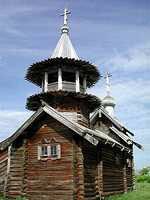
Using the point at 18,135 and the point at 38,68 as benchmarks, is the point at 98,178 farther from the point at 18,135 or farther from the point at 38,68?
the point at 38,68

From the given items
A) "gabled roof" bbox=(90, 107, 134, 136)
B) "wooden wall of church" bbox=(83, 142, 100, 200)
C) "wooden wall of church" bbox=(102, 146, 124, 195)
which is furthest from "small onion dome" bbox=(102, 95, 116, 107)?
"wooden wall of church" bbox=(83, 142, 100, 200)

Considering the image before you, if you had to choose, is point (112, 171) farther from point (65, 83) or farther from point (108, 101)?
point (108, 101)

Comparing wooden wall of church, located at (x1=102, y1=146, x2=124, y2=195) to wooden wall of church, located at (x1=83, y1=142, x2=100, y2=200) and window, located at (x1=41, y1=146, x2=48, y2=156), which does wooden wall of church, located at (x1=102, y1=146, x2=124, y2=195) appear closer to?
wooden wall of church, located at (x1=83, y1=142, x2=100, y2=200)

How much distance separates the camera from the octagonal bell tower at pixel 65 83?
2362 centimetres

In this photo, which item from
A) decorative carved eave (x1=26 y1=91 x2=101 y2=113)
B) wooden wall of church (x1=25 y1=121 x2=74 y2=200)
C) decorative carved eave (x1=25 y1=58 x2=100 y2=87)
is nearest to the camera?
wooden wall of church (x1=25 y1=121 x2=74 y2=200)

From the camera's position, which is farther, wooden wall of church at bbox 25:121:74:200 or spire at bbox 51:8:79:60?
spire at bbox 51:8:79:60

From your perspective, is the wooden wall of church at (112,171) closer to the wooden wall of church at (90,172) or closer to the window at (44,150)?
the wooden wall of church at (90,172)

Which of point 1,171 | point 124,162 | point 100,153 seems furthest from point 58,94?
point 124,162

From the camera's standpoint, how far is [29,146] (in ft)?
72.6

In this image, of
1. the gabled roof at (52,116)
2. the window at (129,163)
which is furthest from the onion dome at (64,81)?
the window at (129,163)

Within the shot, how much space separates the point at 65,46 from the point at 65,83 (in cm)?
386

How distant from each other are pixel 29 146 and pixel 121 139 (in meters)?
11.5

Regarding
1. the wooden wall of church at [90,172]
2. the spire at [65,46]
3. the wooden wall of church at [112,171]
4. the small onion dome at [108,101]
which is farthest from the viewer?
the small onion dome at [108,101]

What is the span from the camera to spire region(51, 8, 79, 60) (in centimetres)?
2567
